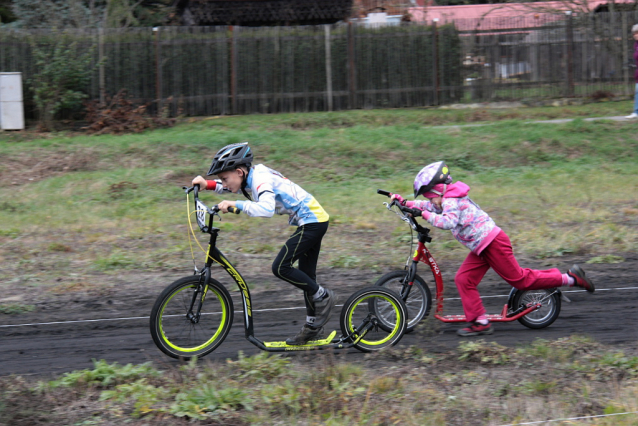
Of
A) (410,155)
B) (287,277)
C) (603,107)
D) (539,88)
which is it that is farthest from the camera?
(539,88)

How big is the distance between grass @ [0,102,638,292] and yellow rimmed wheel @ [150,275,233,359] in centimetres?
311

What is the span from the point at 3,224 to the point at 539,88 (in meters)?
14.3

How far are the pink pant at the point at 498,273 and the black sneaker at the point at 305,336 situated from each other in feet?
4.73

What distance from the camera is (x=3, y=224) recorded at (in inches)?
438

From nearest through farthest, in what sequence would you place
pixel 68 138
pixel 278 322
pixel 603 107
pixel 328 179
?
pixel 278 322 → pixel 328 179 → pixel 68 138 → pixel 603 107

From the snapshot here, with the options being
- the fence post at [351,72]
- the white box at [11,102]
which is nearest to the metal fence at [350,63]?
the fence post at [351,72]

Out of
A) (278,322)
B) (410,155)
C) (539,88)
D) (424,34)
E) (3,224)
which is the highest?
(424,34)

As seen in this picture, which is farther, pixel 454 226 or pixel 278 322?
pixel 278 322

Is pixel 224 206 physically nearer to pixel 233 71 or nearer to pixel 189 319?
pixel 189 319

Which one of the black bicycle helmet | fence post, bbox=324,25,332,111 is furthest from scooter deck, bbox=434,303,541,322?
fence post, bbox=324,25,332,111

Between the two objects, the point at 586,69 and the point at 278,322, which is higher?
the point at 586,69

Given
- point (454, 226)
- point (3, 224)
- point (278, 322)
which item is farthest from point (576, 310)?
point (3, 224)

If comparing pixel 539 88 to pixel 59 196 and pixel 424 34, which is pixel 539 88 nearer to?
pixel 424 34

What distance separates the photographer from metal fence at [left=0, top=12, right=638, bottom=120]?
58.4ft
